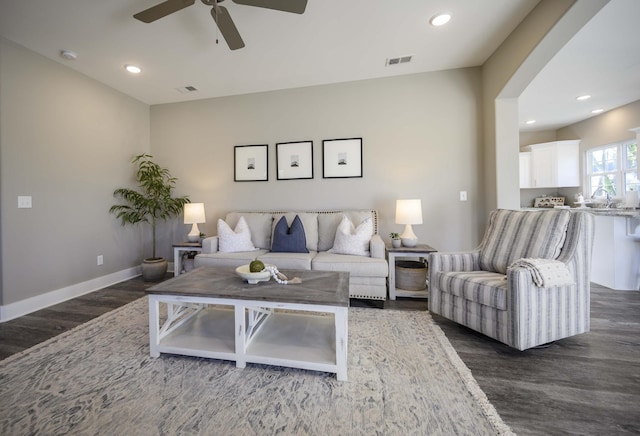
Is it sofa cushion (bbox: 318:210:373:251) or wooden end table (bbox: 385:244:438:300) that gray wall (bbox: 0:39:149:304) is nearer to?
sofa cushion (bbox: 318:210:373:251)

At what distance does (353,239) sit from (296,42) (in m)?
2.06

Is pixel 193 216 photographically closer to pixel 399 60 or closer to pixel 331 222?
pixel 331 222

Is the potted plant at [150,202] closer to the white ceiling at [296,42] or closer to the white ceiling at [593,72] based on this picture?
the white ceiling at [296,42]

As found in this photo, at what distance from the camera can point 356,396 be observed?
50.6 inches

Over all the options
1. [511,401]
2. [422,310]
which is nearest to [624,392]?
[511,401]

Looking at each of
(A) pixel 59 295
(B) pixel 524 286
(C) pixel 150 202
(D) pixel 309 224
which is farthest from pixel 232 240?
(B) pixel 524 286

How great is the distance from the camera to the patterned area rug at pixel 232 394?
1114mm

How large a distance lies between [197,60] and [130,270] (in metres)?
2.93

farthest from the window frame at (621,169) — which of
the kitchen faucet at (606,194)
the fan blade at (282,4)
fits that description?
the fan blade at (282,4)

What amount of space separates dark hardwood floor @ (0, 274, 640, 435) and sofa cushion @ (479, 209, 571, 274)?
63 centimetres

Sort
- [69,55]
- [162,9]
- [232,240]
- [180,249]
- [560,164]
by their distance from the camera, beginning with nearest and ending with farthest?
[162,9], [69,55], [232,240], [180,249], [560,164]

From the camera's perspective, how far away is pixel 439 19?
2.12 m

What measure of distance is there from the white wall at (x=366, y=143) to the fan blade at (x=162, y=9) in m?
1.75

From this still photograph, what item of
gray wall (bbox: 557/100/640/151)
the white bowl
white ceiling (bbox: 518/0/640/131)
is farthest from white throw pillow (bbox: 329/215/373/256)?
gray wall (bbox: 557/100/640/151)
